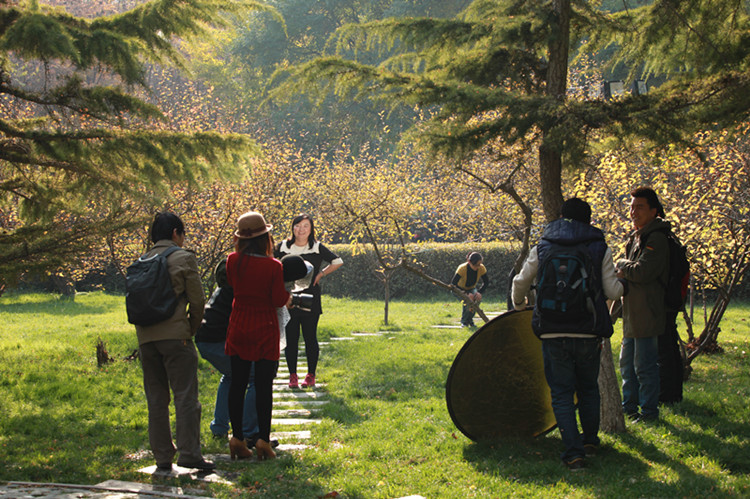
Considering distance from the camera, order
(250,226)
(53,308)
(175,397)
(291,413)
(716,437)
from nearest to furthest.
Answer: (175,397) < (250,226) < (716,437) < (291,413) < (53,308)

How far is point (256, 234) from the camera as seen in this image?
5164 mm

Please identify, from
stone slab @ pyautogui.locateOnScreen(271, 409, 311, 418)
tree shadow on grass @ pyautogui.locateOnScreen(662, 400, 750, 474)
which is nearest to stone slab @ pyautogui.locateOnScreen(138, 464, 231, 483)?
stone slab @ pyautogui.locateOnScreen(271, 409, 311, 418)

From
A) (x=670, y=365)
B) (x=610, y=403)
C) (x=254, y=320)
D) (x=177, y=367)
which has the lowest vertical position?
(x=610, y=403)

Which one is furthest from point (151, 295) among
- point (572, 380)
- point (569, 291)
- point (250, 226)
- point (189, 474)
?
point (572, 380)

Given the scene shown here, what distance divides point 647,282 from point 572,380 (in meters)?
1.49

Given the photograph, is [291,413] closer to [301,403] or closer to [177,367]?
[301,403]

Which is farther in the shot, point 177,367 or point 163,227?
point 163,227

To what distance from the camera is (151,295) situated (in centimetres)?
479

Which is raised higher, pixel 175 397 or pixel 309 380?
pixel 175 397

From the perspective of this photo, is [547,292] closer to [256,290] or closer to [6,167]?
[256,290]

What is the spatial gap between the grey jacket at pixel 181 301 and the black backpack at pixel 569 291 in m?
2.49

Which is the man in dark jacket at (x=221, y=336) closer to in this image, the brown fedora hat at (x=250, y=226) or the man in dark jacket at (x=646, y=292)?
the brown fedora hat at (x=250, y=226)

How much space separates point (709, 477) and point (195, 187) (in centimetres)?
516

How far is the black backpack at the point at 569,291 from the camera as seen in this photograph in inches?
179
